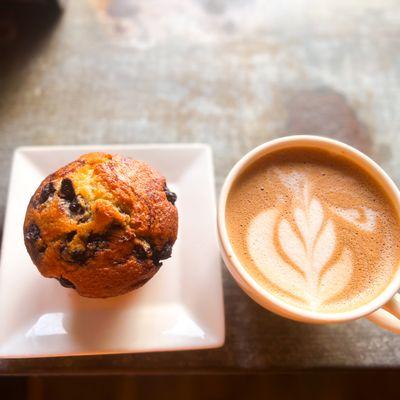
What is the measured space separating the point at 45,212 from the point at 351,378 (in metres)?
0.85

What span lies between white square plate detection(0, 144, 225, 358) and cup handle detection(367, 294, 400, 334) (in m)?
0.25

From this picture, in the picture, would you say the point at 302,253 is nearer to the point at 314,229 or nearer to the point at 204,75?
the point at 314,229

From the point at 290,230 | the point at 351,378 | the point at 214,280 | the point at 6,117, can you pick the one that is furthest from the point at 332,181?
the point at 6,117

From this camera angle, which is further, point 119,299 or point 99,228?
point 119,299

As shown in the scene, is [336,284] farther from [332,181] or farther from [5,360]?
[5,360]

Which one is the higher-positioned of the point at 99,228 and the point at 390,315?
the point at 99,228

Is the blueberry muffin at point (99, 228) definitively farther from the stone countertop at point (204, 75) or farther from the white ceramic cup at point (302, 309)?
the stone countertop at point (204, 75)

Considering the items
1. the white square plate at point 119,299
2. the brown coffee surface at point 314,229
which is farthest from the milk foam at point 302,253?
the white square plate at point 119,299

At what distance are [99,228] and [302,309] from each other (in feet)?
1.06

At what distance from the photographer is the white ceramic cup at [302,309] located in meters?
0.71

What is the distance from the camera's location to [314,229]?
775mm

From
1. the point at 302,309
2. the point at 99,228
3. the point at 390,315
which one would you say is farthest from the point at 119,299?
the point at 390,315

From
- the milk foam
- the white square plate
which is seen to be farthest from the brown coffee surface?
the white square plate

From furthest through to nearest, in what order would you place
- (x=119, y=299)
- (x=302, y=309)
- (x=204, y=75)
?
1. (x=204, y=75)
2. (x=119, y=299)
3. (x=302, y=309)
